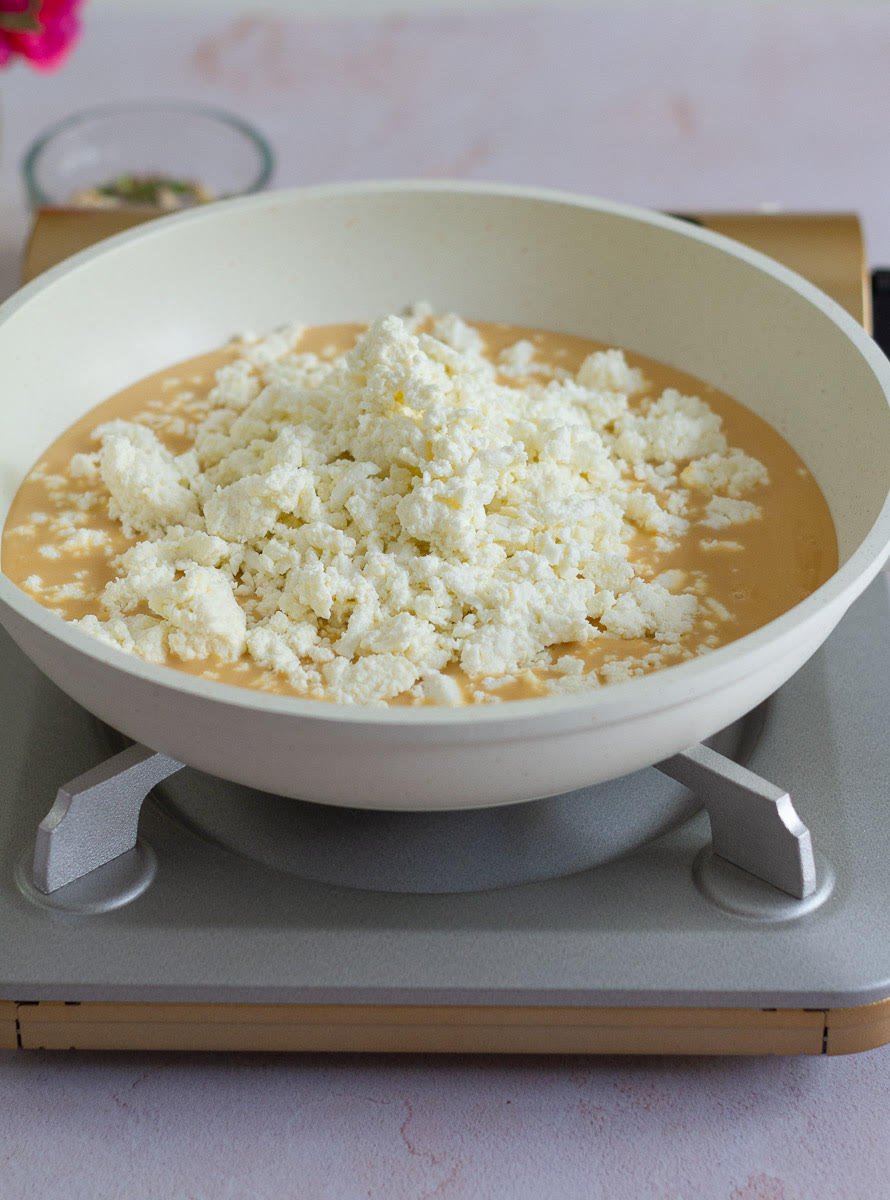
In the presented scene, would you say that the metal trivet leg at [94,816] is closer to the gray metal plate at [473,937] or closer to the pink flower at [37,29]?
the gray metal plate at [473,937]

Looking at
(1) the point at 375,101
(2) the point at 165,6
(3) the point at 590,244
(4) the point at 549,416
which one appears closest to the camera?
(4) the point at 549,416

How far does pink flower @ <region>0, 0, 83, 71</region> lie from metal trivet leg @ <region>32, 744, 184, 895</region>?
0.66 metres

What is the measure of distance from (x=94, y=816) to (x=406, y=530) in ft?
0.72

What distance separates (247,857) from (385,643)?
142 mm

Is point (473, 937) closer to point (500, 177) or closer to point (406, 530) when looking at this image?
point (406, 530)

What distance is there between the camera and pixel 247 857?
2.94 ft

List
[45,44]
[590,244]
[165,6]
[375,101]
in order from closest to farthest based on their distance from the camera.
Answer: [590,244] → [45,44] → [375,101] → [165,6]

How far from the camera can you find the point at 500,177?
5.77 ft

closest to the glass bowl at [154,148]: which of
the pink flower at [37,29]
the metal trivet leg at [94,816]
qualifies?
the pink flower at [37,29]

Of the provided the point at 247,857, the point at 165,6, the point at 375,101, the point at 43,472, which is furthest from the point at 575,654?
the point at 165,6

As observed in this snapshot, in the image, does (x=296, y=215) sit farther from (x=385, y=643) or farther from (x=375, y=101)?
(x=375, y=101)

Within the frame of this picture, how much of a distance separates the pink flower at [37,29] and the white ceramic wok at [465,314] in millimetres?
244

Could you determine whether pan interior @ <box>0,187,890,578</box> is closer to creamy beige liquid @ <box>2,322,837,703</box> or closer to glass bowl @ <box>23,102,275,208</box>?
creamy beige liquid @ <box>2,322,837,703</box>

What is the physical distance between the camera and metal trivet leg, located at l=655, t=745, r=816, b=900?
2.73 feet
